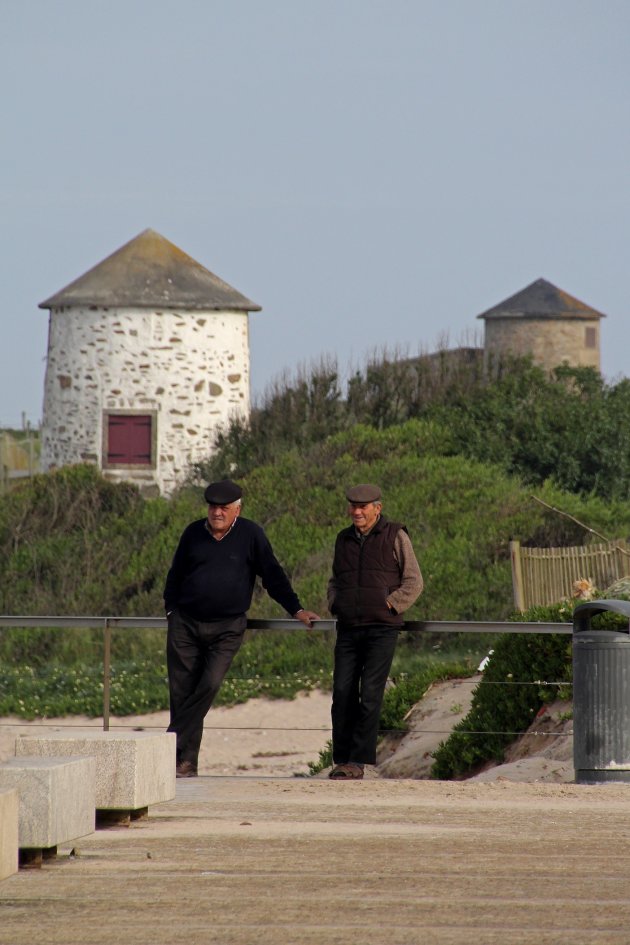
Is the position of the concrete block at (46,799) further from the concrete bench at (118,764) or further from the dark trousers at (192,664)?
the dark trousers at (192,664)

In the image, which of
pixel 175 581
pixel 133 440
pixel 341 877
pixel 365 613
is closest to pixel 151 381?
pixel 133 440

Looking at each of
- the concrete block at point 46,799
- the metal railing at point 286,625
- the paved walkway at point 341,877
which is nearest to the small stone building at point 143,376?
the metal railing at point 286,625

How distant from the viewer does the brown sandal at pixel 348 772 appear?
30.9 ft

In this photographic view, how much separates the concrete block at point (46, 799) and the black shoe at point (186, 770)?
323 cm

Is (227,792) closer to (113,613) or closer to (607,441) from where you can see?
(113,613)

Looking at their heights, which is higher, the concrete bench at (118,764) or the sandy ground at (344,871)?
the concrete bench at (118,764)

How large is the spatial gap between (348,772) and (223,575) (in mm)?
1327

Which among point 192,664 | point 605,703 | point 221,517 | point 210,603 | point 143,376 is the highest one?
point 143,376

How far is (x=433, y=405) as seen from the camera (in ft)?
120

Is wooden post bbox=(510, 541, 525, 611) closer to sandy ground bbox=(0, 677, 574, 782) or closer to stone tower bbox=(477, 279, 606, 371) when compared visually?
sandy ground bbox=(0, 677, 574, 782)

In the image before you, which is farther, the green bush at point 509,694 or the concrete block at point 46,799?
the green bush at point 509,694

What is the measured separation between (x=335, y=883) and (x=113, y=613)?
963 inches

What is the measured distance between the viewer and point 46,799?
6.07 m

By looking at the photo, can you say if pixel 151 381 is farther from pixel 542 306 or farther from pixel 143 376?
pixel 542 306
